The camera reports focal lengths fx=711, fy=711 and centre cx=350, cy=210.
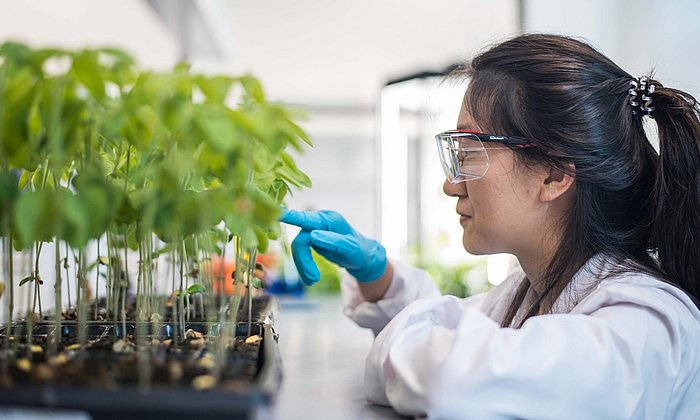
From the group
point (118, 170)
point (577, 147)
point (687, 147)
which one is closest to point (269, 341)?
point (118, 170)

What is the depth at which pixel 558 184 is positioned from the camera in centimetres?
113

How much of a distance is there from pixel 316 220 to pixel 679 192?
0.62 metres

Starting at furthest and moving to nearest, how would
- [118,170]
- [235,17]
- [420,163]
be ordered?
1. [235,17]
2. [420,163]
3. [118,170]

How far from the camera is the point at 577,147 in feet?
3.63

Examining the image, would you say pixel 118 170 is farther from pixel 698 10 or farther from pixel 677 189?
pixel 698 10

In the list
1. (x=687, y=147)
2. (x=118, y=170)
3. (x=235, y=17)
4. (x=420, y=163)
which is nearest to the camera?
(x=118, y=170)

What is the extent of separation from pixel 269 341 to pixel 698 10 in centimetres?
157

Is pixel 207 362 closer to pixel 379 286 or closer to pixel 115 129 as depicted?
pixel 115 129

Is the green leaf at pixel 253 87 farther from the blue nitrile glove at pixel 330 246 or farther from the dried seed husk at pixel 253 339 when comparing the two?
the blue nitrile glove at pixel 330 246

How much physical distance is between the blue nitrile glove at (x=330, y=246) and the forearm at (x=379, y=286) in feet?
0.18

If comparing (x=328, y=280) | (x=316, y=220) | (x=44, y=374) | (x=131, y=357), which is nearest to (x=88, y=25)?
(x=328, y=280)

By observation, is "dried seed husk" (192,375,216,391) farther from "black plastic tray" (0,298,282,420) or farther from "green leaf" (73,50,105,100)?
"green leaf" (73,50,105,100)

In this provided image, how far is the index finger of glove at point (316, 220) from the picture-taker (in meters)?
1.29

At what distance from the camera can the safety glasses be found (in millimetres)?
1123
